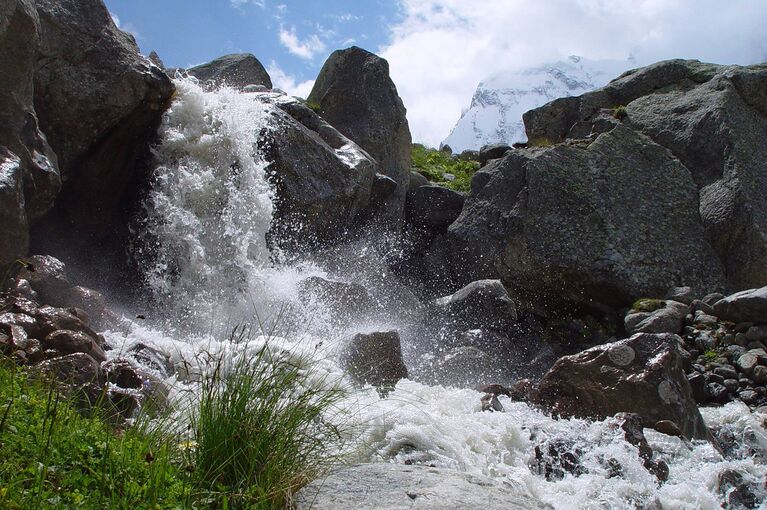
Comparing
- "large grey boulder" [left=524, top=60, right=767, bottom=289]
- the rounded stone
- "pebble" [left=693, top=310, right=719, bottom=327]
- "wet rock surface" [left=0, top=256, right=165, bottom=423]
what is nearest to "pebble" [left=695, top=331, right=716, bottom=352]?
"pebble" [left=693, top=310, right=719, bottom=327]

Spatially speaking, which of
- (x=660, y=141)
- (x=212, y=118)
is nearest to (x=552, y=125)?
(x=660, y=141)

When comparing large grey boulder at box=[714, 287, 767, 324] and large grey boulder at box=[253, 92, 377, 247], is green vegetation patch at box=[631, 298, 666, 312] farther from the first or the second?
large grey boulder at box=[253, 92, 377, 247]

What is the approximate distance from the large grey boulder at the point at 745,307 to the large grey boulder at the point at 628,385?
335 centimetres

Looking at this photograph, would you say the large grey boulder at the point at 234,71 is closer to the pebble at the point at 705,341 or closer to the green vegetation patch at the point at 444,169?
the green vegetation patch at the point at 444,169

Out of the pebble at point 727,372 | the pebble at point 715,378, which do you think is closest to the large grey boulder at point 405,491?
the pebble at point 715,378

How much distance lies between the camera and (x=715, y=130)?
50.2ft

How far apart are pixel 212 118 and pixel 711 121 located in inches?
409

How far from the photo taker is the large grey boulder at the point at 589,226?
1373cm

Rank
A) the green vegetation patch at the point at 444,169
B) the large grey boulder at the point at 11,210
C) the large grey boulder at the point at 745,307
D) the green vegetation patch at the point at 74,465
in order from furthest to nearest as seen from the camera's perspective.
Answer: the green vegetation patch at the point at 444,169, the large grey boulder at the point at 745,307, the large grey boulder at the point at 11,210, the green vegetation patch at the point at 74,465

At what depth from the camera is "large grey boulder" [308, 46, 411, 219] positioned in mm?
18922

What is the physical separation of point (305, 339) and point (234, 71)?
10.7m

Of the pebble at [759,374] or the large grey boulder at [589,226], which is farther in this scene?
the large grey boulder at [589,226]

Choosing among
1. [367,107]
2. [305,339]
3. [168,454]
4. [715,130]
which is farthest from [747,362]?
[367,107]

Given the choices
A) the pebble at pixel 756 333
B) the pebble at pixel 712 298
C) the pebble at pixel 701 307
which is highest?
the pebble at pixel 712 298
